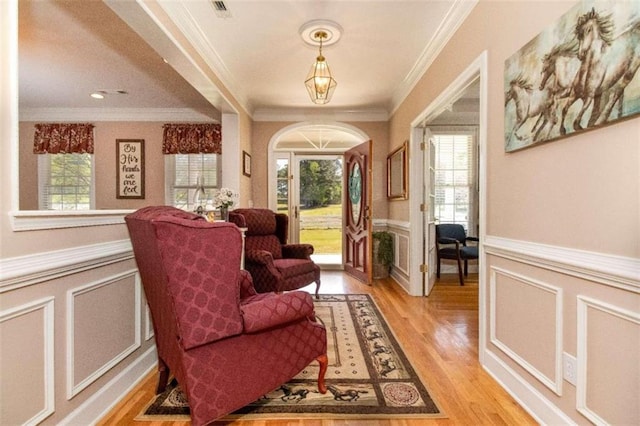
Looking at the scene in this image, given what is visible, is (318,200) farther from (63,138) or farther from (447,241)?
(63,138)

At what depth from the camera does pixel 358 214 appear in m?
5.05

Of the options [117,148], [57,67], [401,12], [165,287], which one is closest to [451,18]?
[401,12]

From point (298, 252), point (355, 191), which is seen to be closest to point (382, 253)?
point (355, 191)

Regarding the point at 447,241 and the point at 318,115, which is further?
the point at 318,115

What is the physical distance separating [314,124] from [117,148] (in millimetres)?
3179

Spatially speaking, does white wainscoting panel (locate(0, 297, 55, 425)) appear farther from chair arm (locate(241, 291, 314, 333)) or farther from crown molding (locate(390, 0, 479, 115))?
crown molding (locate(390, 0, 479, 115))

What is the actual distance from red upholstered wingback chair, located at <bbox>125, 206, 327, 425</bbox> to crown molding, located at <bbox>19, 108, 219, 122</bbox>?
3990mm

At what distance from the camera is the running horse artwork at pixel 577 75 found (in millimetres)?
1159

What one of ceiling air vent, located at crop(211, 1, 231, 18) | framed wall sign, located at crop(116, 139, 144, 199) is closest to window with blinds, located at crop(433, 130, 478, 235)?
ceiling air vent, located at crop(211, 1, 231, 18)

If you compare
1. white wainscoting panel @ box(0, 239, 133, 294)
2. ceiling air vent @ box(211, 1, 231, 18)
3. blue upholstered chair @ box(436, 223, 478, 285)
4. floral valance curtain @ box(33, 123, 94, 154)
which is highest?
ceiling air vent @ box(211, 1, 231, 18)

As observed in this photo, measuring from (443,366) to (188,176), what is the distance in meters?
4.54

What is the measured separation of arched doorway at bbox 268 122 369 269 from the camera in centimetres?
586

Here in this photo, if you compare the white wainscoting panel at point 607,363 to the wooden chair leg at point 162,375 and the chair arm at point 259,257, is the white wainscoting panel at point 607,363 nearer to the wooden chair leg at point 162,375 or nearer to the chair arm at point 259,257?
the wooden chair leg at point 162,375

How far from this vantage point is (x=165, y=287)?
1.38 meters
